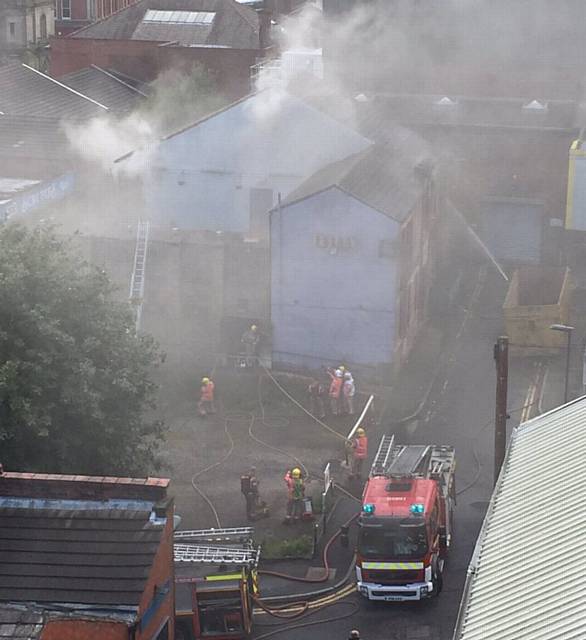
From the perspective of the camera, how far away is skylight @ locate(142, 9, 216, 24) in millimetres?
51344

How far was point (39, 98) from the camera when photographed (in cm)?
4275

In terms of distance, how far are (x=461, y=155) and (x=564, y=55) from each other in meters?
8.37

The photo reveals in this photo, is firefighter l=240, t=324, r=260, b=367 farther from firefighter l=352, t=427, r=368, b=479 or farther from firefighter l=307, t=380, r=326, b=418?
firefighter l=352, t=427, r=368, b=479

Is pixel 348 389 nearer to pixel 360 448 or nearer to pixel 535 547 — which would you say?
pixel 360 448

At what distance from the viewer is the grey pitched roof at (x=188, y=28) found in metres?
50.4

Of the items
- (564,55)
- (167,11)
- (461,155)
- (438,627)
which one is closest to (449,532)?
(438,627)

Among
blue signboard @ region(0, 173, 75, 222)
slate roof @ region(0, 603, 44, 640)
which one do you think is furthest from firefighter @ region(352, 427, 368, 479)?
slate roof @ region(0, 603, 44, 640)

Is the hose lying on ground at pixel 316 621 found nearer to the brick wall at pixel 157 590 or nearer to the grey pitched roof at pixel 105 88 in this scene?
the brick wall at pixel 157 590

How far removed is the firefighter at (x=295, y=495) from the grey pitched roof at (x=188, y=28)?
29.4 m

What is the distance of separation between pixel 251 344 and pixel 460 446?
6534 mm

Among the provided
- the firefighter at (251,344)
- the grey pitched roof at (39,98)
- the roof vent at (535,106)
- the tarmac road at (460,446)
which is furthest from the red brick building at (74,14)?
the firefighter at (251,344)

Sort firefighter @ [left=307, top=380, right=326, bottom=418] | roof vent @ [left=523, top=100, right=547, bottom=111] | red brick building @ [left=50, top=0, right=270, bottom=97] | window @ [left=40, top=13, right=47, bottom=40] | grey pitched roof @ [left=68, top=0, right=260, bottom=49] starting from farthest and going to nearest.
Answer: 1. window @ [left=40, top=13, right=47, bottom=40]
2. grey pitched roof @ [left=68, top=0, right=260, bottom=49]
3. red brick building @ [left=50, top=0, right=270, bottom=97]
4. roof vent @ [left=523, top=100, right=547, bottom=111]
5. firefighter @ [left=307, top=380, right=326, bottom=418]

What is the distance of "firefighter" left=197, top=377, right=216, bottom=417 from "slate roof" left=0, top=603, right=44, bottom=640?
1407 cm

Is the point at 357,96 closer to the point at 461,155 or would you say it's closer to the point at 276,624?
the point at 461,155
